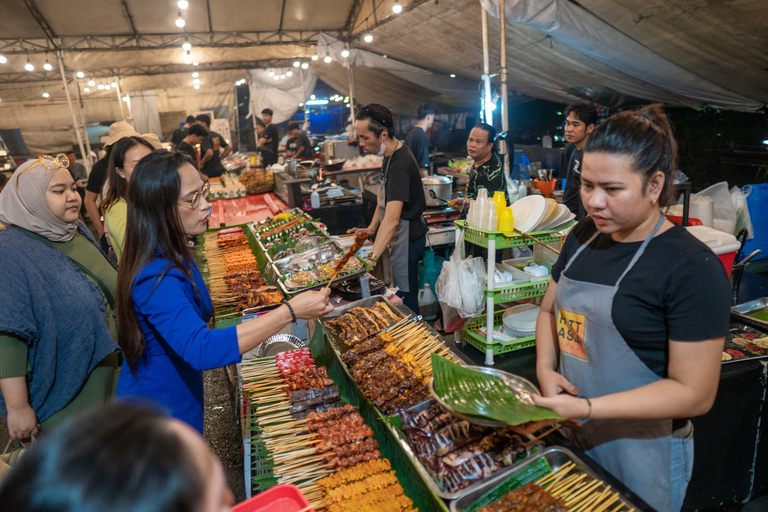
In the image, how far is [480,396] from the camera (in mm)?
1702

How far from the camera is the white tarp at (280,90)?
50.8ft

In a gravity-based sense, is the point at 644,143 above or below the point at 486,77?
below

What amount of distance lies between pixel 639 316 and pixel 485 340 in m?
2.06

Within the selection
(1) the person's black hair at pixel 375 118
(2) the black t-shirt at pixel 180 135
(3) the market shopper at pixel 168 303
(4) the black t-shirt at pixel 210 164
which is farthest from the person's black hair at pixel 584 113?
(2) the black t-shirt at pixel 180 135

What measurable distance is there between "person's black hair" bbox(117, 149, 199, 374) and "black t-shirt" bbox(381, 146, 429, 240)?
2.52 metres

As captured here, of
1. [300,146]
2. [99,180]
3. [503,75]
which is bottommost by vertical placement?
[99,180]

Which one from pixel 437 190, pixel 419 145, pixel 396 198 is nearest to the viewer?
pixel 396 198

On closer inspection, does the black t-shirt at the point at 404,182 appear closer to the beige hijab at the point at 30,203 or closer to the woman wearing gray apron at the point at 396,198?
the woman wearing gray apron at the point at 396,198

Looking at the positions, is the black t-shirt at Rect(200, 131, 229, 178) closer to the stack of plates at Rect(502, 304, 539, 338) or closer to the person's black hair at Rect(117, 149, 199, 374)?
the stack of plates at Rect(502, 304, 539, 338)

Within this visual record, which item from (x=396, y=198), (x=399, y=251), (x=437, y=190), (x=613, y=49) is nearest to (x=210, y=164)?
(x=437, y=190)

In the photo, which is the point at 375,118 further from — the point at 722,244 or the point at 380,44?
the point at 380,44

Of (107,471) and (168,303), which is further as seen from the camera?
(168,303)

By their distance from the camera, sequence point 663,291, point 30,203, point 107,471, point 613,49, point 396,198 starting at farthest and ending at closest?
1. point 613,49
2. point 396,198
3. point 30,203
4. point 663,291
5. point 107,471

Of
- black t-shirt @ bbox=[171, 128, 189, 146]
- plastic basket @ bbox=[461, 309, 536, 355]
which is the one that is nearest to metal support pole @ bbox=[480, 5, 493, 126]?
plastic basket @ bbox=[461, 309, 536, 355]
